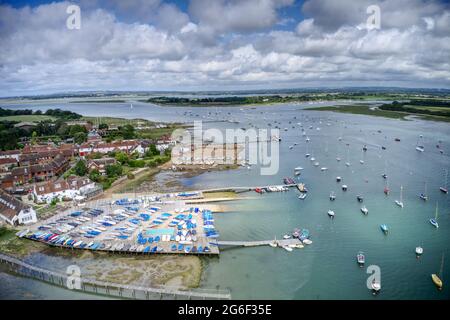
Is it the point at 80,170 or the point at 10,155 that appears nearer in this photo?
the point at 80,170

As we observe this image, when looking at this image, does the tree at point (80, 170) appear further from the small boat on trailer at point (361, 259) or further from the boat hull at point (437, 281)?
the boat hull at point (437, 281)

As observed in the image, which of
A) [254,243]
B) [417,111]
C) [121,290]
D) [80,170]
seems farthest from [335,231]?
[417,111]

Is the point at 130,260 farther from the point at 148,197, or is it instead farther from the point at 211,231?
the point at 148,197

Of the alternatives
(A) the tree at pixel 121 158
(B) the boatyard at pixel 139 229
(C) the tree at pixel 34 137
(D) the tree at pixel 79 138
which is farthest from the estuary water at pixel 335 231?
(C) the tree at pixel 34 137

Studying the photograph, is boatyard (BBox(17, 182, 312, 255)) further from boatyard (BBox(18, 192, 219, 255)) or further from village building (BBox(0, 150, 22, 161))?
village building (BBox(0, 150, 22, 161))

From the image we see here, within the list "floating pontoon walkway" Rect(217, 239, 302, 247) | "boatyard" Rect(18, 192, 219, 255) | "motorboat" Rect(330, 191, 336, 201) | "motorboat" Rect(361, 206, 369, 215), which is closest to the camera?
"boatyard" Rect(18, 192, 219, 255)

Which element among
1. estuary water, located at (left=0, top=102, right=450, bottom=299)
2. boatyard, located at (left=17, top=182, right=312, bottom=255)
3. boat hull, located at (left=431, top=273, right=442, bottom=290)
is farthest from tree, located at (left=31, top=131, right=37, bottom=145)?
boat hull, located at (left=431, top=273, right=442, bottom=290)

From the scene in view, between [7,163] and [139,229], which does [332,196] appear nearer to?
[139,229]
